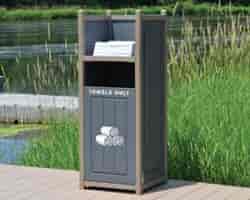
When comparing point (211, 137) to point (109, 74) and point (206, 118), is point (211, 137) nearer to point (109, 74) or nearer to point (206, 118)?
point (206, 118)

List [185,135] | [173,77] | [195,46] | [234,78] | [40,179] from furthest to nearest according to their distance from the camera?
A: [195,46]
[173,77]
[234,78]
[185,135]
[40,179]

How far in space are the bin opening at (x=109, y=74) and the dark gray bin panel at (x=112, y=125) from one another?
0.32ft

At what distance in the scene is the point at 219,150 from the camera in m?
7.56

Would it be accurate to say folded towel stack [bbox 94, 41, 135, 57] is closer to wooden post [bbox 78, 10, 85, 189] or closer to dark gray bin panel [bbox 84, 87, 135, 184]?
wooden post [bbox 78, 10, 85, 189]

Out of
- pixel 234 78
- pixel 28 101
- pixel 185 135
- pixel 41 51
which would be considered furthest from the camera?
pixel 41 51

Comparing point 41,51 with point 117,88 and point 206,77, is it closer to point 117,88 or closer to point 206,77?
point 206,77

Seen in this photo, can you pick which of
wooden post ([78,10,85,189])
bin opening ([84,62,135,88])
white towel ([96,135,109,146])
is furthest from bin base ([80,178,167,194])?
bin opening ([84,62,135,88])

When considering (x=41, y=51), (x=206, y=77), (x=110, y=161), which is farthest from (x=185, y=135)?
(x=41, y=51)

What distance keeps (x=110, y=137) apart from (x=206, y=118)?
1737mm

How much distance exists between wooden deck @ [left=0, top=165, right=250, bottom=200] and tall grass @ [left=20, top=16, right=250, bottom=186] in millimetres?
520

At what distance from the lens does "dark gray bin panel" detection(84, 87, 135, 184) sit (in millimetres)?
6652

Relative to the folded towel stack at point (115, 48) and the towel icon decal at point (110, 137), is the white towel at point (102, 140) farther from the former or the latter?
the folded towel stack at point (115, 48)

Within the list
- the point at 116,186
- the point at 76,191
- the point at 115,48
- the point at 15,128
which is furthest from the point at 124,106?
the point at 15,128

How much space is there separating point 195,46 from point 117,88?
185 inches
